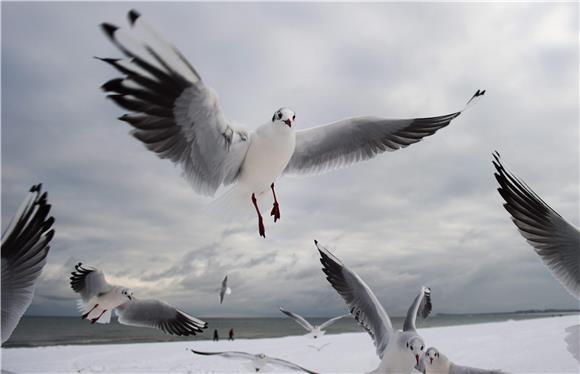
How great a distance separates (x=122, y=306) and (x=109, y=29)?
2.36m

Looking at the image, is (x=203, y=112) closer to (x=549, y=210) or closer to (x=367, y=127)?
(x=367, y=127)

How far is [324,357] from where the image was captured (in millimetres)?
9586

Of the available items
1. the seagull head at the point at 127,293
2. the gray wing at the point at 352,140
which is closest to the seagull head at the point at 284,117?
the gray wing at the point at 352,140

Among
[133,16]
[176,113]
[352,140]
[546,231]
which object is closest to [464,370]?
[546,231]

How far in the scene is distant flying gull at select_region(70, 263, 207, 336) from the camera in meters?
3.44

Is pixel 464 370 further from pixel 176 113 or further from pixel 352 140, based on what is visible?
pixel 176 113

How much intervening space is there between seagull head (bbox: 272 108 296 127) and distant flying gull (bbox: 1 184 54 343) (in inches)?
39.2

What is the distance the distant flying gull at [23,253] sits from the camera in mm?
1990

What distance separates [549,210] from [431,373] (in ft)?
3.28

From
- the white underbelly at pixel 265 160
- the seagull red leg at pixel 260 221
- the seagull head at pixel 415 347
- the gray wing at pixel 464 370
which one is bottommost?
the gray wing at pixel 464 370

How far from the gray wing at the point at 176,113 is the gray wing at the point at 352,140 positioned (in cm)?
57

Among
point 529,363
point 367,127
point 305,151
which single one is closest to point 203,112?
point 305,151

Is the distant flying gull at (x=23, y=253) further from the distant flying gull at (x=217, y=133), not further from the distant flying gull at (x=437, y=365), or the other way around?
the distant flying gull at (x=437, y=365)

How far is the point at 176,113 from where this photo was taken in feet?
7.49
